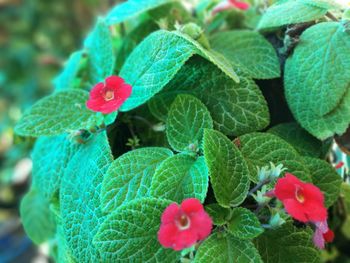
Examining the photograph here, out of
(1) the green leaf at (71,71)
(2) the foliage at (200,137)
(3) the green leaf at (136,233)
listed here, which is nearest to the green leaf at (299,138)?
(2) the foliage at (200,137)

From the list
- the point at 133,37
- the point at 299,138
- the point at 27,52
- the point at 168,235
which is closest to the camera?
the point at 168,235

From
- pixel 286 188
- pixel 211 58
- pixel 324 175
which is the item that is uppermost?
pixel 211 58

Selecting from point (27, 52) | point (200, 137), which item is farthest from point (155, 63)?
point (27, 52)

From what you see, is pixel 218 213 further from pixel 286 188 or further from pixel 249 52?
pixel 249 52

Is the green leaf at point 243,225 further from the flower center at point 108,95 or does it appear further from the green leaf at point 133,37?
the green leaf at point 133,37

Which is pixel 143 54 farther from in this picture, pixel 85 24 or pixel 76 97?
pixel 85 24

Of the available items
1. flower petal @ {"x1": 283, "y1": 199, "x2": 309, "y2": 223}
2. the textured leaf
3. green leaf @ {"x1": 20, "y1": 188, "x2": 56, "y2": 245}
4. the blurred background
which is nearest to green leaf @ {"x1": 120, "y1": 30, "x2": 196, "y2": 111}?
the textured leaf

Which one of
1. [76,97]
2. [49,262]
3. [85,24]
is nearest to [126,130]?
[76,97]
